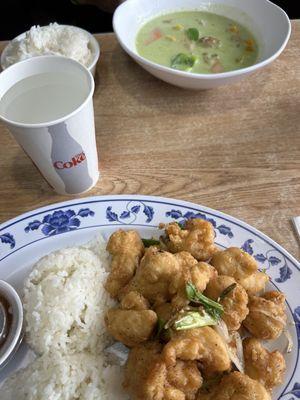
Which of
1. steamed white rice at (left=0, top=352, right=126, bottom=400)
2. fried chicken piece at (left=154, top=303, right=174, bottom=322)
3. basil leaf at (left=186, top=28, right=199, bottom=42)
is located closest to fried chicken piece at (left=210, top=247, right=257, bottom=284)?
fried chicken piece at (left=154, top=303, right=174, bottom=322)

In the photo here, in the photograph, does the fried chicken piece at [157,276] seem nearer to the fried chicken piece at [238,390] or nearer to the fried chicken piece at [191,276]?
the fried chicken piece at [191,276]

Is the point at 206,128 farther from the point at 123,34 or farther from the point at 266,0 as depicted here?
the point at 266,0

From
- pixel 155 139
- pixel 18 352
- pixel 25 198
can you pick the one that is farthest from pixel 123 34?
pixel 18 352

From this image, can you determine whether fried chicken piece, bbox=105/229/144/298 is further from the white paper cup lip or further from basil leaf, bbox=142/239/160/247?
the white paper cup lip

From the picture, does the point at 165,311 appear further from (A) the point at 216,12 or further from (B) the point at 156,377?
(A) the point at 216,12

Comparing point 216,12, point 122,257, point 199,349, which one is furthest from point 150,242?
point 216,12
